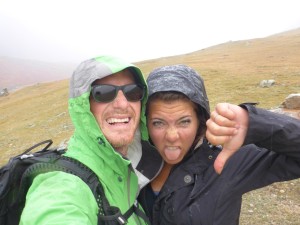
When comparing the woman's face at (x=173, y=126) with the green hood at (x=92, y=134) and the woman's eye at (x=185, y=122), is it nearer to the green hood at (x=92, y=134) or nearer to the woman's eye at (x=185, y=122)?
the woman's eye at (x=185, y=122)

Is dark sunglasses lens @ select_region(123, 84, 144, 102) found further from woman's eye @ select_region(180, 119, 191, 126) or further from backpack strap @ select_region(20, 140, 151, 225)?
backpack strap @ select_region(20, 140, 151, 225)

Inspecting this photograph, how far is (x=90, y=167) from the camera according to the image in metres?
2.68

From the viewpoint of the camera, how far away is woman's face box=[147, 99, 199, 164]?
3.51 m

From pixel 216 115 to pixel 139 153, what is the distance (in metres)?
1.68

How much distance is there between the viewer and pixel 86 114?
3.08m

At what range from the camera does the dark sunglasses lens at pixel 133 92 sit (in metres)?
3.32

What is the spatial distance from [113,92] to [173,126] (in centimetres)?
78

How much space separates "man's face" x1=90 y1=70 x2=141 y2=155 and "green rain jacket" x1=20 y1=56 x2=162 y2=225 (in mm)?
139

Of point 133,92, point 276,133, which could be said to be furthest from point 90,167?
point 276,133

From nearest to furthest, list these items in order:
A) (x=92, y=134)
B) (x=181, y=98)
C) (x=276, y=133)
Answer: (x=276, y=133) < (x=92, y=134) < (x=181, y=98)

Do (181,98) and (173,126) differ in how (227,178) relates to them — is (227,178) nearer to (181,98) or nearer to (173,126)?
(173,126)

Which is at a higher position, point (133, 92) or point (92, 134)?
point (133, 92)

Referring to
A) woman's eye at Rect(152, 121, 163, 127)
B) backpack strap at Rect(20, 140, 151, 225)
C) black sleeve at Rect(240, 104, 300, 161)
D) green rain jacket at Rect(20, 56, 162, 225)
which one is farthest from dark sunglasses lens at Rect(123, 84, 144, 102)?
black sleeve at Rect(240, 104, 300, 161)

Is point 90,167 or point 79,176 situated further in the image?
point 90,167
